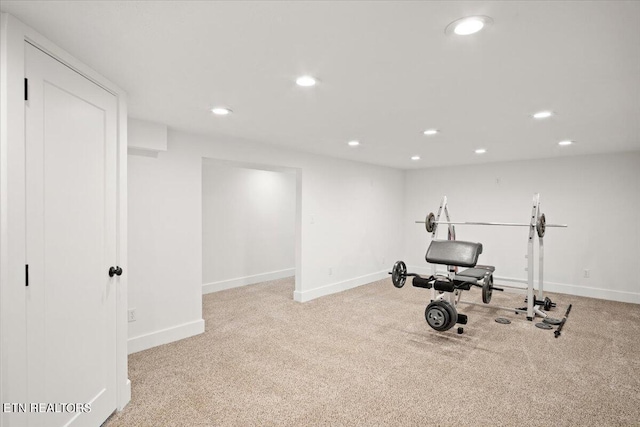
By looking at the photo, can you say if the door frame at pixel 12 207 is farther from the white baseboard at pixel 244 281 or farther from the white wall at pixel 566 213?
the white wall at pixel 566 213

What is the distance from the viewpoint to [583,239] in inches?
210

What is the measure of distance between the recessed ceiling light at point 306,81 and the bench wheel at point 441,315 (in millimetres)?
2461

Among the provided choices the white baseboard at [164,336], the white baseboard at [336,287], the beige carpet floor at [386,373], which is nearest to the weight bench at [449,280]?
the beige carpet floor at [386,373]

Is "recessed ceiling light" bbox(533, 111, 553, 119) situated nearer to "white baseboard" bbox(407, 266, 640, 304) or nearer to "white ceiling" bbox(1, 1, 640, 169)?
"white ceiling" bbox(1, 1, 640, 169)

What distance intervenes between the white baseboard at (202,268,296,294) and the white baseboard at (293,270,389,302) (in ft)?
4.39

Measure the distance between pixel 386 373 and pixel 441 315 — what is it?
955 millimetres

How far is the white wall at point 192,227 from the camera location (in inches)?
131

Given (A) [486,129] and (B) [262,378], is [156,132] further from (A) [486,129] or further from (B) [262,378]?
(A) [486,129]

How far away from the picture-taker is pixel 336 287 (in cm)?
553

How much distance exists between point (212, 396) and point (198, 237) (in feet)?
5.81

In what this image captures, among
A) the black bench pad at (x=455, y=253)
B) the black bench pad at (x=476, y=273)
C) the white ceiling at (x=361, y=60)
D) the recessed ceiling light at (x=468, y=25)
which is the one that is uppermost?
the white ceiling at (x=361, y=60)

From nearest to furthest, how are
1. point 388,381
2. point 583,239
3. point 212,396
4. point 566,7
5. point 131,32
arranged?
point 566,7 < point 131,32 < point 212,396 < point 388,381 < point 583,239

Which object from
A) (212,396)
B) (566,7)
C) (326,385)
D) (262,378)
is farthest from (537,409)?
(566,7)

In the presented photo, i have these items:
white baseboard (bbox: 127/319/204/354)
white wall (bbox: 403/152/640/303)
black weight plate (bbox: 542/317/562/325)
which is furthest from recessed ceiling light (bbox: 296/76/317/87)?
white wall (bbox: 403/152/640/303)
